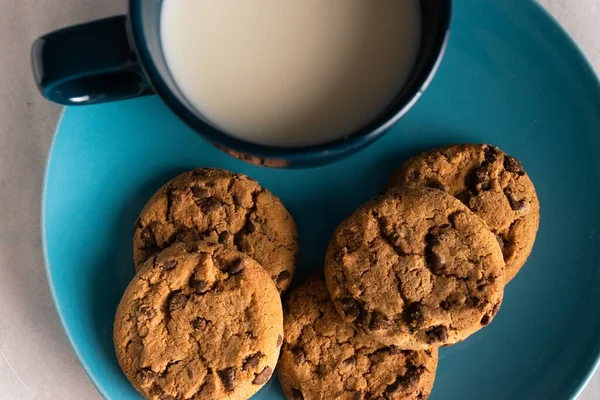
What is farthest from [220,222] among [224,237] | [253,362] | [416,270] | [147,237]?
[416,270]

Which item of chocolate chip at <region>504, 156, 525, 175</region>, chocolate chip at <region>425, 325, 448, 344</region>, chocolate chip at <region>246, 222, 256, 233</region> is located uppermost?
chocolate chip at <region>504, 156, 525, 175</region>

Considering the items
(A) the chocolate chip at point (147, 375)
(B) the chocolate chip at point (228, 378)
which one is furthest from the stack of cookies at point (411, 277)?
(A) the chocolate chip at point (147, 375)

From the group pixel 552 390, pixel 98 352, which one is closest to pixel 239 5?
pixel 98 352

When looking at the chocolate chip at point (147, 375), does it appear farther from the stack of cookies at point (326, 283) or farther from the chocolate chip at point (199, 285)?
the chocolate chip at point (199, 285)

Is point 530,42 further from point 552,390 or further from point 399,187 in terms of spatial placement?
point 552,390

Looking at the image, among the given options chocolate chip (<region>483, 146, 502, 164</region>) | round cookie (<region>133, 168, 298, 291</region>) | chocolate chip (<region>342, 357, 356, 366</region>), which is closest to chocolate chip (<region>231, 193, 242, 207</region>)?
round cookie (<region>133, 168, 298, 291</region>)

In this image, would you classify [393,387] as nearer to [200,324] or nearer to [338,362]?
[338,362]

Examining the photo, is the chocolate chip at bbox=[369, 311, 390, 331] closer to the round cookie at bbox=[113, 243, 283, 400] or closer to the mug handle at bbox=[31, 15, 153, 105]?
the round cookie at bbox=[113, 243, 283, 400]
